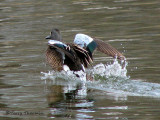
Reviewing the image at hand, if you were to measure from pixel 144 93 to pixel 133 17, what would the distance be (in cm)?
896

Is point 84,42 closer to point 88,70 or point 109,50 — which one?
point 109,50

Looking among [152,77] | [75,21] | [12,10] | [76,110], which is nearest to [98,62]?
[152,77]

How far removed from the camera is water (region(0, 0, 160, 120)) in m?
8.04

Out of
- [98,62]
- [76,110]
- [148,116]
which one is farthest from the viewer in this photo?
[98,62]

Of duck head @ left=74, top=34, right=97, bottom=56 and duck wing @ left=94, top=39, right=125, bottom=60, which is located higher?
duck head @ left=74, top=34, right=97, bottom=56

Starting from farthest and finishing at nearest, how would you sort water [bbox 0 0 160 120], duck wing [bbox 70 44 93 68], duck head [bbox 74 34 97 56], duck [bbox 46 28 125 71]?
duck head [bbox 74 34 97 56] < duck wing [bbox 70 44 93 68] < duck [bbox 46 28 125 71] < water [bbox 0 0 160 120]

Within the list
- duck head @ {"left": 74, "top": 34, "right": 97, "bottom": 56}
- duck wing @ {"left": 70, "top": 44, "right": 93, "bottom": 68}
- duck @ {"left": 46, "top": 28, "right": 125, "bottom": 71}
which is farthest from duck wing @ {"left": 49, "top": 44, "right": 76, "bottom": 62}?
duck head @ {"left": 74, "top": 34, "right": 97, "bottom": 56}

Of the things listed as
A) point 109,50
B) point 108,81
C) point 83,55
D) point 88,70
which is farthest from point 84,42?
point 108,81

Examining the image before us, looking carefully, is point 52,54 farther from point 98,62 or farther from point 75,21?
point 75,21

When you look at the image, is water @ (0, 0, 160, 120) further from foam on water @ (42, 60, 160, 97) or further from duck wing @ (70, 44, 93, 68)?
duck wing @ (70, 44, 93, 68)

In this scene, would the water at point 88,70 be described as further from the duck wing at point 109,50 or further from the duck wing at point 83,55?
the duck wing at point 83,55

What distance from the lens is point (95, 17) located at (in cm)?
1798

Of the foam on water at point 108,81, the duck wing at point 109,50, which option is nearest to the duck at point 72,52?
the duck wing at point 109,50

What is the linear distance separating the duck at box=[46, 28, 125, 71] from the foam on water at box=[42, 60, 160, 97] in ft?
0.66
